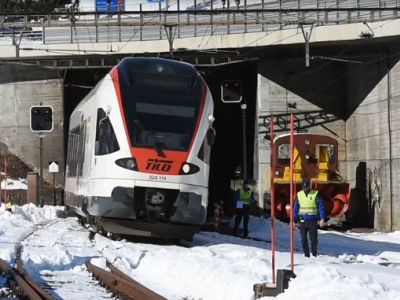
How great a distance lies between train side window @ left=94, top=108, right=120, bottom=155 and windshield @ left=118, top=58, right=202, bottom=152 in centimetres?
43

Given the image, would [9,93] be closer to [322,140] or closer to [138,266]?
[322,140]

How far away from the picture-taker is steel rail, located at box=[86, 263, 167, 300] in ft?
34.3

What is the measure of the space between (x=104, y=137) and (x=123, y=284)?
7.57 meters

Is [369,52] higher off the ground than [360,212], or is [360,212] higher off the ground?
[369,52]

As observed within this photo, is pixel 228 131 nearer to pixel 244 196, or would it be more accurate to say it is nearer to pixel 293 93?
pixel 293 93

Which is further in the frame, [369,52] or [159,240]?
[369,52]

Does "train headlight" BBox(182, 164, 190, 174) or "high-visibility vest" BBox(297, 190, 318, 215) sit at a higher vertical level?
"train headlight" BBox(182, 164, 190, 174)

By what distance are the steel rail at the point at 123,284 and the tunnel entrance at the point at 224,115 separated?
2645 cm

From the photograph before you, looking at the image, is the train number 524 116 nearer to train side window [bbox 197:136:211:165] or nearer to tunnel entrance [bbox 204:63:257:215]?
train side window [bbox 197:136:211:165]

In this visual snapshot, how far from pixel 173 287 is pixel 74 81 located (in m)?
33.5

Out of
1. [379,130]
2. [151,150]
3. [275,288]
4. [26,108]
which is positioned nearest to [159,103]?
[151,150]

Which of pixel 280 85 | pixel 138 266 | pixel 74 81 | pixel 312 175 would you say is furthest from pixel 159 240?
pixel 74 81

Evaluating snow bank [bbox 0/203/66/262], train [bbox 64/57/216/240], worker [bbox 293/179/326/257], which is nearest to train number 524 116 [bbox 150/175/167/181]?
train [bbox 64/57/216/240]

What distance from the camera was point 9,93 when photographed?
4569 cm
